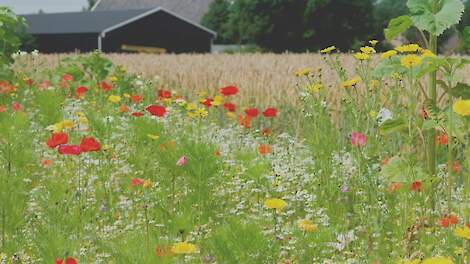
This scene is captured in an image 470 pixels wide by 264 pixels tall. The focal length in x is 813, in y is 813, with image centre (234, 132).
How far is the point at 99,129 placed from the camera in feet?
17.9

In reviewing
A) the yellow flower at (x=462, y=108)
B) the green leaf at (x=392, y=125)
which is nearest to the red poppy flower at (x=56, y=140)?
the green leaf at (x=392, y=125)

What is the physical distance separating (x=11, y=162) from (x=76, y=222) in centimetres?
80

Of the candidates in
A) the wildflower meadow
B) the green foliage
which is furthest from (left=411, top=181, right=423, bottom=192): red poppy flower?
the green foliage

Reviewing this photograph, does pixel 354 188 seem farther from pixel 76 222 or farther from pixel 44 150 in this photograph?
pixel 44 150

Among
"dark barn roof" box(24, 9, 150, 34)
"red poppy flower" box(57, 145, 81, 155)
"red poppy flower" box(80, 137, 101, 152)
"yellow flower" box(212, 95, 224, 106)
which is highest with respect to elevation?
"dark barn roof" box(24, 9, 150, 34)

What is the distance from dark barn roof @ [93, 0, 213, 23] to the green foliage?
6340 cm

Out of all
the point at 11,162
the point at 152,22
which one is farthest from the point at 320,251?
the point at 152,22

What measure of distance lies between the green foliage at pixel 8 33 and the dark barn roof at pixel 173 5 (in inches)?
2496

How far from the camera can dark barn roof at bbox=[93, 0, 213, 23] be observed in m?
73.0

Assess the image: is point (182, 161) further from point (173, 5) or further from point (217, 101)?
point (173, 5)

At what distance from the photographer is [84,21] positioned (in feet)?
145

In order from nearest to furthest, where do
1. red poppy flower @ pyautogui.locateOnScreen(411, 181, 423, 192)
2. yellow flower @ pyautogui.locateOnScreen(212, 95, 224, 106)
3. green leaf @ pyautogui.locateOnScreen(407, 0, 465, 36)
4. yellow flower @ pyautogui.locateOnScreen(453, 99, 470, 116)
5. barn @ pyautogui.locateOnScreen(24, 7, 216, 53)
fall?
yellow flower @ pyautogui.locateOnScreen(453, 99, 470, 116) → red poppy flower @ pyautogui.locateOnScreen(411, 181, 423, 192) → green leaf @ pyautogui.locateOnScreen(407, 0, 465, 36) → yellow flower @ pyautogui.locateOnScreen(212, 95, 224, 106) → barn @ pyautogui.locateOnScreen(24, 7, 216, 53)

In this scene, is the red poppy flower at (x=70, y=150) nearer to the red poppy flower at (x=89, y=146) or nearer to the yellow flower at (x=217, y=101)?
the red poppy flower at (x=89, y=146)

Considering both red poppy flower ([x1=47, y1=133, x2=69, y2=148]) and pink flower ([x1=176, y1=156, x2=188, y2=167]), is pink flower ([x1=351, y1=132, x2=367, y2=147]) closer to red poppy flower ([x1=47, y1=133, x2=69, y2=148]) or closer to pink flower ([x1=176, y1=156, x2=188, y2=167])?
pink flower ([x1=176, y1=156, x2=188, y2=167])
